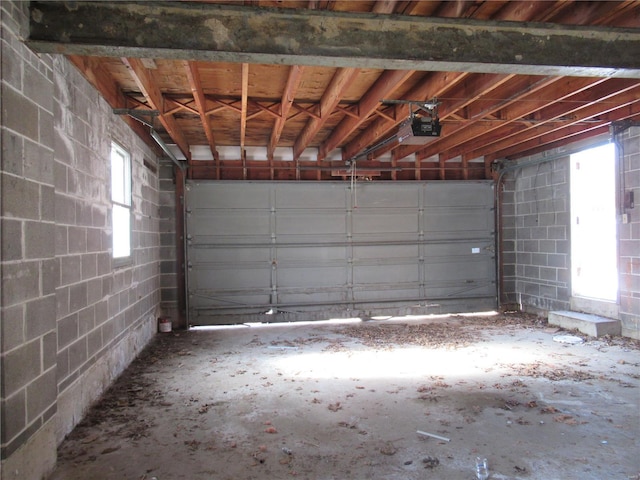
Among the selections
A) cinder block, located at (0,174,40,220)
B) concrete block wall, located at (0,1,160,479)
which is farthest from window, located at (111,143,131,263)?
cinder block, located at (0,174,40,220)

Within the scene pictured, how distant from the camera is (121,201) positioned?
5.12m

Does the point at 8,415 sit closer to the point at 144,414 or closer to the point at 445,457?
the point at 144,414

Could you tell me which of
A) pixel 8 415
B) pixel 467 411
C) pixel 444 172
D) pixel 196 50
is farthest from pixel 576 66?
pixel 444 172

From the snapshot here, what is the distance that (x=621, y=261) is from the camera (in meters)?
6.12

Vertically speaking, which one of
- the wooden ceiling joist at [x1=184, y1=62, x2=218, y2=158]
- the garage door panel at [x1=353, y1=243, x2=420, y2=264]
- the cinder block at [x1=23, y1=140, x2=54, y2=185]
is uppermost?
the wooden ceiling joist at [x1=184, y1=62, x2=218, y2=158]

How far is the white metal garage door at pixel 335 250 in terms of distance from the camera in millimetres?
7441

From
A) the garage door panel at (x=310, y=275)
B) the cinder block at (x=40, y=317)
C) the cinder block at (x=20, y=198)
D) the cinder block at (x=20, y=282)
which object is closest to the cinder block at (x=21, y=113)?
the cinder block at (x=20, y=198)

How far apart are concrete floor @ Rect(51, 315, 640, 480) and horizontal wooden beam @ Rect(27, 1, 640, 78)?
2586 mm

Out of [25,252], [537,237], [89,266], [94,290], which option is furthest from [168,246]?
[537,237]

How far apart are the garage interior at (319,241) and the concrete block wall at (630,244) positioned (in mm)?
32

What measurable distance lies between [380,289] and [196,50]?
6076 mm

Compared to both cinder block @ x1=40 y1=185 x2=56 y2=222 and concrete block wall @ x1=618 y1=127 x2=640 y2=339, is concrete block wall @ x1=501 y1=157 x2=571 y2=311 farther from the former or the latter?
cinder block @ x1=40 y1=185 x2=56 y2=222

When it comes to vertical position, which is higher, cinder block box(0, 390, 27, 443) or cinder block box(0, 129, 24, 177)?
cinder block box(0, 129, 24, 177)

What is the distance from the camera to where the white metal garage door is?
7.44 meters
